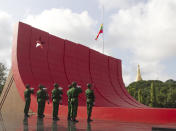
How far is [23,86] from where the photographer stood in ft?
34.2

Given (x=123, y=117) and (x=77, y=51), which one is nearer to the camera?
(x=123, y=117)

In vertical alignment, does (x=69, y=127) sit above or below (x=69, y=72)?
below

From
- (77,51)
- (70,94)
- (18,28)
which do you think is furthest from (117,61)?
(70,94)

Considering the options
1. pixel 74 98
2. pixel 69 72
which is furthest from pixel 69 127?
pixel 69 72

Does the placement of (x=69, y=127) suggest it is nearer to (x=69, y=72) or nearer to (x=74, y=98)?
(x=74, y=98)

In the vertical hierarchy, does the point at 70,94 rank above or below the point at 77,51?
below

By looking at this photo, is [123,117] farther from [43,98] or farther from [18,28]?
[18,28]

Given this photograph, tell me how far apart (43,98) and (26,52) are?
15.8 ft

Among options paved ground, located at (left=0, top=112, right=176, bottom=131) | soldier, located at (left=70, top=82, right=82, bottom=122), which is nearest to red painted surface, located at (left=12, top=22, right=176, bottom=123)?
paved ground, located at (left=0, top=112, right=176, bottom=131)

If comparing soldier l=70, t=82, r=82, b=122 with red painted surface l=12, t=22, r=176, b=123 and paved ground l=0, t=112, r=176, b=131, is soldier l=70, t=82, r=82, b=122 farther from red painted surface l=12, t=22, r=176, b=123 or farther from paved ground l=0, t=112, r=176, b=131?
red painted surface l=12, t=22, r=176, b=123

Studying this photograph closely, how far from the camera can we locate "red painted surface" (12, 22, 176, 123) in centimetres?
779

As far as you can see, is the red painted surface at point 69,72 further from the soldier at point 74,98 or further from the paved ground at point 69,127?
the soldier at point 74,98

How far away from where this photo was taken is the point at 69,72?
1468 centimetres

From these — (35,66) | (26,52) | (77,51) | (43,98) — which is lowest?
(43,98)
